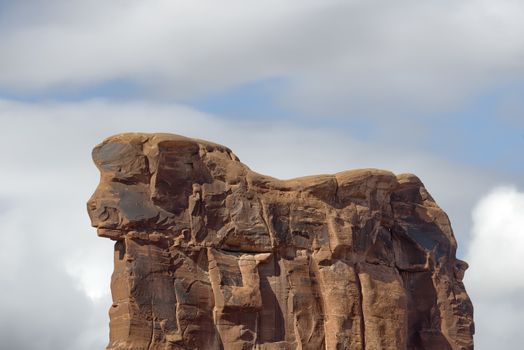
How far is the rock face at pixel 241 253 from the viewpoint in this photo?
55.9 metres

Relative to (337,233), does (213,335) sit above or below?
below

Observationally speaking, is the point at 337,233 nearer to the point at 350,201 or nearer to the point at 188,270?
the point at 350,201

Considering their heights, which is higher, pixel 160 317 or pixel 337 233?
pixel 337 233

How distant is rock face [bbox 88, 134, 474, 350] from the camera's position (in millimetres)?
55938

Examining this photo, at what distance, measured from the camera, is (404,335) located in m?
Answer: 61.0

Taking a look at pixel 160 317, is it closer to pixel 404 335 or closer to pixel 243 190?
pixel 243 190

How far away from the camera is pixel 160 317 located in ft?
183

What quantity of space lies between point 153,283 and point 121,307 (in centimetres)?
120

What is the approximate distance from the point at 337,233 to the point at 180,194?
5596mm

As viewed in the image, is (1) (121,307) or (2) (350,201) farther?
(2) (350,201)

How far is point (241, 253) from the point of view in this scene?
58.4 m

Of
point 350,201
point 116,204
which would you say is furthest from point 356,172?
point 116,204

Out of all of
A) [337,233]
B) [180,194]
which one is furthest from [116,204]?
[337,233]

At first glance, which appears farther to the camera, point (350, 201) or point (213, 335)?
point (350, 201)
